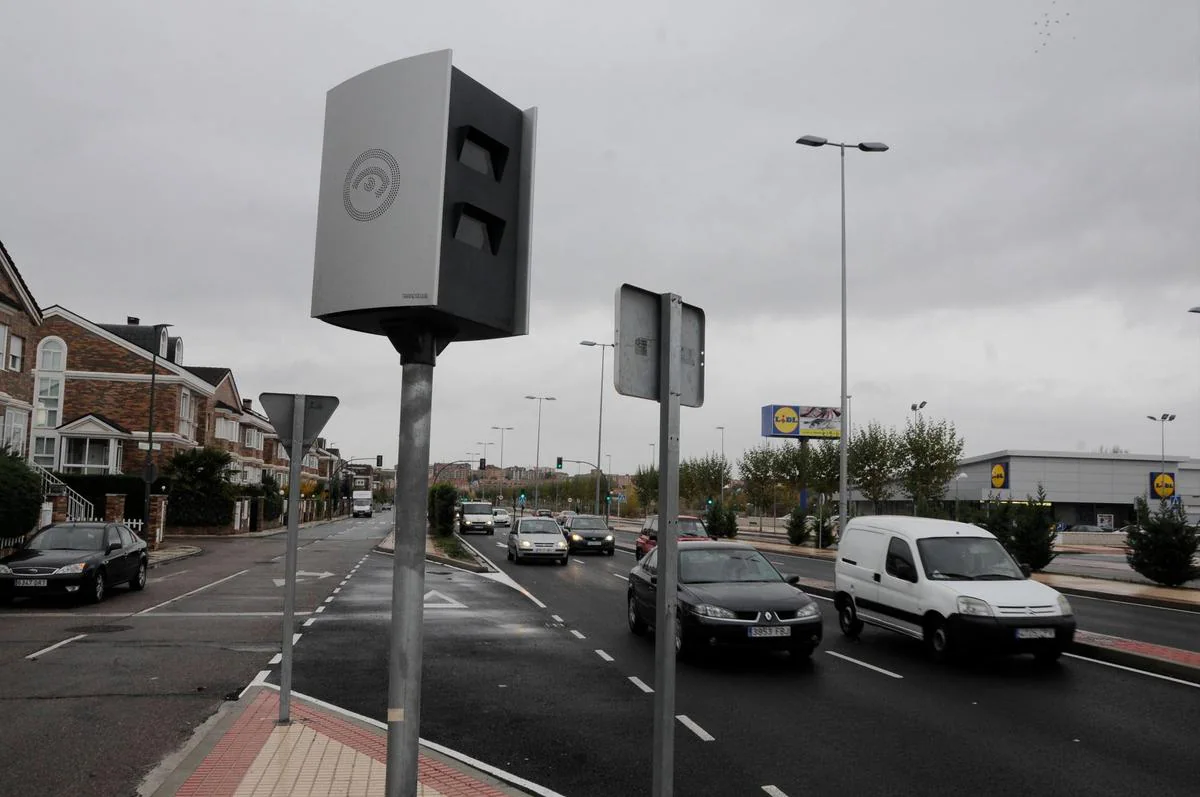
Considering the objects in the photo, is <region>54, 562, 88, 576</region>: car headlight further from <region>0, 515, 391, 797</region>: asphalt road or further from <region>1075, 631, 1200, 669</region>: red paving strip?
<region>1075, 631, 1200, 669</region>: red paving strip

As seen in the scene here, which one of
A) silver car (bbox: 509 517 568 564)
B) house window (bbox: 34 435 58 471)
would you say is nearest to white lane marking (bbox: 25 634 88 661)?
silver car (bbox: 509 517 568 564)

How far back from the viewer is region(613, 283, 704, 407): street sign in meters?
3.83

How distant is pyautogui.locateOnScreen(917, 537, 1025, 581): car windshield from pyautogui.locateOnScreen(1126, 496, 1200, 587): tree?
557 inches

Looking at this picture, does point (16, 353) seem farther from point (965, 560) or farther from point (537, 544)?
point (965, 560)

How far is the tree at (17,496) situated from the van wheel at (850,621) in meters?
21.2

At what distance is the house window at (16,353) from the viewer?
32.2 m

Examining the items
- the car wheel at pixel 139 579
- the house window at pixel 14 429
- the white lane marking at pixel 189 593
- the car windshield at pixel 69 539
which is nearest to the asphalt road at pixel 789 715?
the white lane marking at pixel 189 593

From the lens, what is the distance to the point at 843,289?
2852 cm

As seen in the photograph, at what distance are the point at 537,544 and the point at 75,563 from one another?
14.8m

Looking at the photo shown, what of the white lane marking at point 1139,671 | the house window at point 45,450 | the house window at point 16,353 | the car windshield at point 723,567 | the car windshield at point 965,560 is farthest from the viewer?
the house window at point 45,450

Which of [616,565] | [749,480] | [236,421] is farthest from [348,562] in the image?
[749,480]

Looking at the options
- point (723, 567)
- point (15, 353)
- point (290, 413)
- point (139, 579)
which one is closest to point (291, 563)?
point (290, 413)

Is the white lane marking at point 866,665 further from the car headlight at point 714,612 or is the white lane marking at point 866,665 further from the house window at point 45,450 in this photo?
the house window at point 45,450

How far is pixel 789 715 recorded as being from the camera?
8523 millimetres
